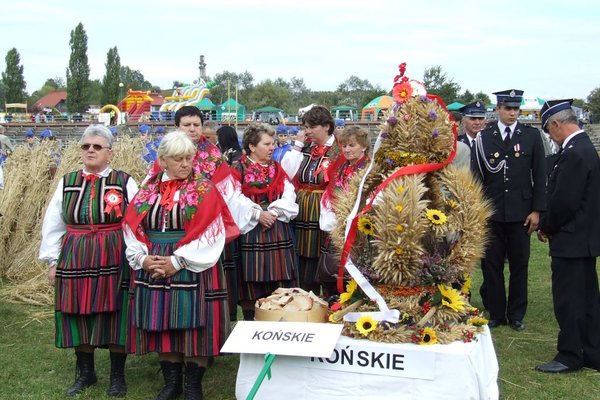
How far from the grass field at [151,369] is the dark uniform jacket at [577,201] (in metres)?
0.98

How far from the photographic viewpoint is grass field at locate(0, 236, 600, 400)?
4.78 m

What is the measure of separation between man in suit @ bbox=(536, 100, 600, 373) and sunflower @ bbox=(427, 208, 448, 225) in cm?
163

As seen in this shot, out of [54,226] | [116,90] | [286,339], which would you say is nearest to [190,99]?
[116,90]

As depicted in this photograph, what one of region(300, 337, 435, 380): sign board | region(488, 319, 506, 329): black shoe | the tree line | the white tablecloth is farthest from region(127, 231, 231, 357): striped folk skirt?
the tree line

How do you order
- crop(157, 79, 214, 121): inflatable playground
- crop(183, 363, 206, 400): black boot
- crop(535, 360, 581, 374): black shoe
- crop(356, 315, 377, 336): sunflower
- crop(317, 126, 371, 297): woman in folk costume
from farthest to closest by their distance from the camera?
crop(157, 79, 214, 121): inflatable playground → crop(317, 126, 371, 297): woman in folk costume → crop(535, 360, 581, 374): black shoe → crop(183, 363, 206, 400): black boot → crop(356, 315, 377, 336): sunflower

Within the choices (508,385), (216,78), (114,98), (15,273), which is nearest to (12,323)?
(15,273)

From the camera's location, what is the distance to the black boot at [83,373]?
4.83m

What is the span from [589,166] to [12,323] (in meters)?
5.76

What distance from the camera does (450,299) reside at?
3814mm

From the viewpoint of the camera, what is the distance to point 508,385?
4875mm

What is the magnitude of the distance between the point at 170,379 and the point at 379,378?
1.63 metres

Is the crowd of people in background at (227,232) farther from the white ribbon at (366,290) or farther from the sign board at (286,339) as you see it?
the sign board at (286,339)

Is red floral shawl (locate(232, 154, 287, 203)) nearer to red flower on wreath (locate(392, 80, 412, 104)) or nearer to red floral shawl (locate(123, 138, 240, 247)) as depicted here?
red floral shawl (locate(123, 138, 240, 247))

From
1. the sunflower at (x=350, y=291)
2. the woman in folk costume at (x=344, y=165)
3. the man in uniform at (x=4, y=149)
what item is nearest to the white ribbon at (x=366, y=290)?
the sunflower at (x=350, y=291)
